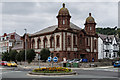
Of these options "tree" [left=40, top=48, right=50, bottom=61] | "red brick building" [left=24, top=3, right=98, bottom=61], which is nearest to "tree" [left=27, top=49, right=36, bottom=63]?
"red brick building" [left=24, top=3, right=98, bottom=61]

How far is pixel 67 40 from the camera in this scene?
176ft

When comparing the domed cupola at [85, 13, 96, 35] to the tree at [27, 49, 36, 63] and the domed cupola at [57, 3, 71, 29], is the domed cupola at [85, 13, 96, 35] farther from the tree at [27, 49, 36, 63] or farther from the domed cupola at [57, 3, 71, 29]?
the tree at [27, 49, 36, 63]

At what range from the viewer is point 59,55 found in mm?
52688

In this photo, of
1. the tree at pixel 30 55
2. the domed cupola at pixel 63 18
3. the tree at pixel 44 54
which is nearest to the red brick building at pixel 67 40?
the domed cupola at pixel 63 18

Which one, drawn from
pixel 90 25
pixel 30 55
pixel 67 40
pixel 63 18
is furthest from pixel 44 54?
pixel 90 25

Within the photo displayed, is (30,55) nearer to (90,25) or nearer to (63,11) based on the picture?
(63,11)

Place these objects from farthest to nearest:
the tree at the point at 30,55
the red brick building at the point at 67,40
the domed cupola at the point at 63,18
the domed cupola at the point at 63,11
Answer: the tree at the point at 30,55, the domed cupola at the point at 63,11, the domed cupola at the point at 63,18, the red brick building at the point at 67,40

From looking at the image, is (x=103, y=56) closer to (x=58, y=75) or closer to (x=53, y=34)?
(x=53, y=34)

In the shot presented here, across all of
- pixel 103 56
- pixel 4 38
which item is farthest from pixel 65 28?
Answer: pixel 4 38

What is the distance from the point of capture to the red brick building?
53.0 metres

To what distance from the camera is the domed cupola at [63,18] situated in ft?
176

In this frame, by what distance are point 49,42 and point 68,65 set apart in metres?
15.4

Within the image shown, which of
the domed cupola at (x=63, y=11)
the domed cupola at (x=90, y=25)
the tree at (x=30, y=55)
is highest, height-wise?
the domed cupola at (x=63, y=11)

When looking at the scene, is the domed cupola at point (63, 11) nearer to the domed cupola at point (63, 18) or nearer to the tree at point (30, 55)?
the domed cupola at point (63, 18)
